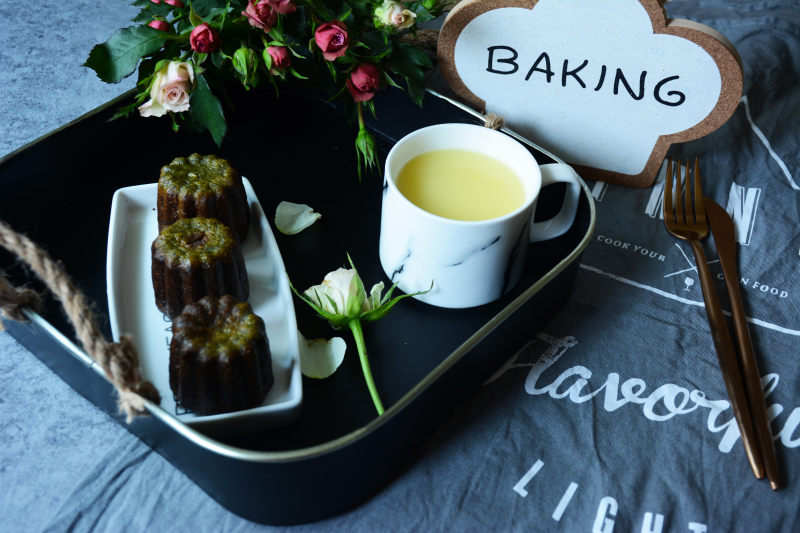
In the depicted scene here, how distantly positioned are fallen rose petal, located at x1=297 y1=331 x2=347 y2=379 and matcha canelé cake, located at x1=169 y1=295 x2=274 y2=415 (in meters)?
0.06

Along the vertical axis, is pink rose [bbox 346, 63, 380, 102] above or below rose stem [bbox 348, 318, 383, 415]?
above

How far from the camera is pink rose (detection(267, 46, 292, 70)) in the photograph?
871 mm

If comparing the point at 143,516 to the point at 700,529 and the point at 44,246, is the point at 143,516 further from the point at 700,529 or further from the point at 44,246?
the point at 700,529

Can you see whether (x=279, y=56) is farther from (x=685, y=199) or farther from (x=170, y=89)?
(x=685, y=199)

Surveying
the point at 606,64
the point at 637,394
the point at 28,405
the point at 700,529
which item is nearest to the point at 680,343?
the point at 637,394

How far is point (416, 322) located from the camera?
0.82 metres

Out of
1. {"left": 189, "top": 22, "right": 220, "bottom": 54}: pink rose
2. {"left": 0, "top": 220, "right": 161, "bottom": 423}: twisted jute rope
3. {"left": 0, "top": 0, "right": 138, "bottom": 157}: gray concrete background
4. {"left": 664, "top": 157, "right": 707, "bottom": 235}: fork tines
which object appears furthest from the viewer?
{"left": 0, "top": 0, "right": 138, "bottom": 157}: gray concrete background

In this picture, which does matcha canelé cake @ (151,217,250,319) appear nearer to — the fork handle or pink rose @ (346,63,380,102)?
pink rose @ (346,63,380,102)

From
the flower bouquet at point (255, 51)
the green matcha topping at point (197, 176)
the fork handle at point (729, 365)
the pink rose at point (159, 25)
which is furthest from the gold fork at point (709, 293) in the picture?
the pink rose at point (159, 25)

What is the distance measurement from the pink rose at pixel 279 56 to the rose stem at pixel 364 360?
33cm

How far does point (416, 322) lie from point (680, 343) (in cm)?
32

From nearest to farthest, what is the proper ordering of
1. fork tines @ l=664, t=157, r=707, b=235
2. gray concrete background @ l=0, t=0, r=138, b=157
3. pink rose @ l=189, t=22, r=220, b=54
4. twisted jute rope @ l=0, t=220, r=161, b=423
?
twisted jute rope @ l=0, t=220, r=161, b=423 → pink rose @ l=189, t=22, r=220, b=54 → fork tines @ l=664, t=157, r=707, b=235 → gray concrete background @ l=0, t=0, r=138, b=157

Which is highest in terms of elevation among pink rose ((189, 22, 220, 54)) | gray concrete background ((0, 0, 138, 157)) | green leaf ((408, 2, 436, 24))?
green leaf ((408, 2, 436, 24))

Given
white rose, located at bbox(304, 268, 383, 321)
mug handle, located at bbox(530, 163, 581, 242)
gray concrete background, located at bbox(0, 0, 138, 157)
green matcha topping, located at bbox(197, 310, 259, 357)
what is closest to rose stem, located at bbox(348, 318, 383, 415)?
white rose, located at bbox(304, 268, 383, 321)
